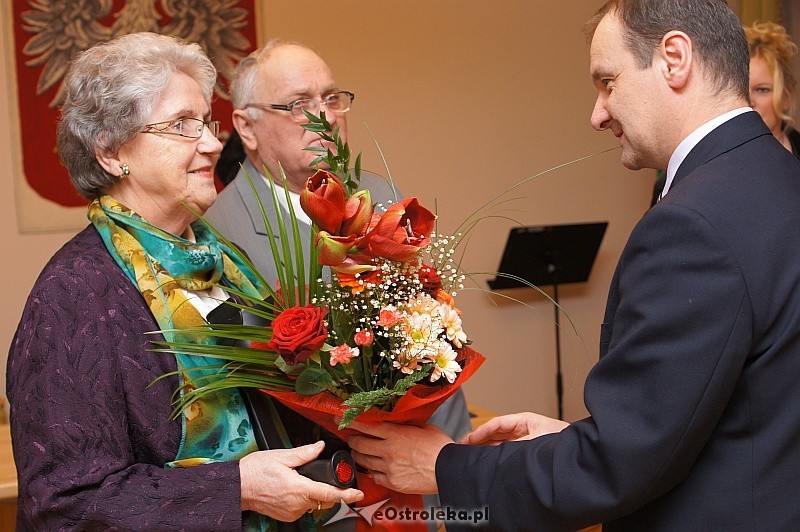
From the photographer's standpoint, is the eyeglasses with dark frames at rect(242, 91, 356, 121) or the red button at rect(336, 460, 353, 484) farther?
the eyeglasses with dark frames at rect(242, 91, 356, 121)

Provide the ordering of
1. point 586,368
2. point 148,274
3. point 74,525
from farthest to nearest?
point 586,368 < point 148,274 < point 74,525

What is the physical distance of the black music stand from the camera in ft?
18.7

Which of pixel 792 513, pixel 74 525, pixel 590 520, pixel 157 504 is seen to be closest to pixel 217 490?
pixel 157 504

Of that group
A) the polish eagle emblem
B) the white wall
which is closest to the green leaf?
the polish eagle emblem

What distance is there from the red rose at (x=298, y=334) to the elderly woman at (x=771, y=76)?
9.17 feet

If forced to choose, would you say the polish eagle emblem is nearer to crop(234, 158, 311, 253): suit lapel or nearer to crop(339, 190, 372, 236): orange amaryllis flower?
crop(234, 158, 311, 253): suit lapel

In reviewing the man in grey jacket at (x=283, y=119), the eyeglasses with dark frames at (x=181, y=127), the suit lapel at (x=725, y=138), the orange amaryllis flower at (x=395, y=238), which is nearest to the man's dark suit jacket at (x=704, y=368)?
the suit lapel at (x=725, y=138)

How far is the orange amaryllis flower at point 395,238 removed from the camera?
1596 millimetres

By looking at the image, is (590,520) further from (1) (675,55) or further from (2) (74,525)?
(2) (74,525)

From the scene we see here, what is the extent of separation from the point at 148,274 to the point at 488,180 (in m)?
4.40

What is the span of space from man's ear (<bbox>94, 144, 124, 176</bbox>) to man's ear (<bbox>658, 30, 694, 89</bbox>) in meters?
1.12

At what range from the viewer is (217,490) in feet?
5.87

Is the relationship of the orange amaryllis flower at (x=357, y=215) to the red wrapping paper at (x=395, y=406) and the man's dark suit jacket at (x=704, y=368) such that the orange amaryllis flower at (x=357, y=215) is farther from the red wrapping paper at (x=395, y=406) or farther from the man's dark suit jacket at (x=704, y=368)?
the man's dark suit jacket at (x=704, y=368)

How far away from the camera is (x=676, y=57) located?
1.62m
